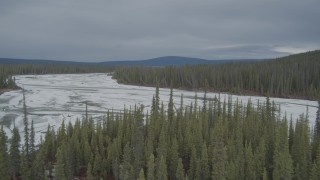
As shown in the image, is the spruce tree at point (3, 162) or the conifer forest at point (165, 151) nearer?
Answer: the spruce tree at point (3, 162)

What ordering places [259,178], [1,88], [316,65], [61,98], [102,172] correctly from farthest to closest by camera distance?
[316,65] < [1,88] < [61,98] < [102,172] < [259,178]

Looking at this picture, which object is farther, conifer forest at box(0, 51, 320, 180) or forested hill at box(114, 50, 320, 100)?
forested hill at box(114, 50, 320, 100)

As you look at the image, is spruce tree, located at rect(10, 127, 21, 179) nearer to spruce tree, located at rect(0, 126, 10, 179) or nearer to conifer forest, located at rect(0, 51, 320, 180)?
conifer forest, located at rect(0, 51, 320, 180)

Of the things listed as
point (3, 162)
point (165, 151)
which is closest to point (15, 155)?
point (3, 162)

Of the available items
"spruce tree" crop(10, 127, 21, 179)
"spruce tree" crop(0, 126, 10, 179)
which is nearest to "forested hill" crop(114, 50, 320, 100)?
"spruce tree" crop(10, 127, 21, 179)

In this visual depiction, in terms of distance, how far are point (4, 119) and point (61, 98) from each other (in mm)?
28013

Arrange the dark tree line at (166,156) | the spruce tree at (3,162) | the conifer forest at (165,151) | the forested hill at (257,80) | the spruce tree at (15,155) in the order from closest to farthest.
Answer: the spruce tree at (3,162)
the dark tree line at (166,156)
the conifer forest at (165,151)
the spruce tree at (15,155)
the forested hill at (257,80)

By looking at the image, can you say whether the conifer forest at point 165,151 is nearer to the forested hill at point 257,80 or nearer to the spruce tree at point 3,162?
the spruce tree at point 3,162

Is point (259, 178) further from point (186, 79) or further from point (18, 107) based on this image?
point (186, 79)

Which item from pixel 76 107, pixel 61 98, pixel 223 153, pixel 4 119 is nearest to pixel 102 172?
pixel 223 153

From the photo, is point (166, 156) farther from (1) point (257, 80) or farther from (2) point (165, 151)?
(1) point (257, 80)

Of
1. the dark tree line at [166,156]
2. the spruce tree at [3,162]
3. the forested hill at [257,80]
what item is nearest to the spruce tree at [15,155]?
the dark tree line at [166,156]

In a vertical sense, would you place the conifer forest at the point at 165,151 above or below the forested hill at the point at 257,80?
below

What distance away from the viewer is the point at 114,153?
33312 mm
